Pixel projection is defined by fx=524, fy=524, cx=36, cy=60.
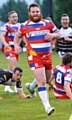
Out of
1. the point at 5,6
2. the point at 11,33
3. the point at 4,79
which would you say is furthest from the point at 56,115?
the point at 5,6

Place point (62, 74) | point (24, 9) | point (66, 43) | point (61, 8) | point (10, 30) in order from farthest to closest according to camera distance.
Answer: point (24, 9) → point (61, 8) → point (66, 43) → point (10, 30) → point (62, 74)

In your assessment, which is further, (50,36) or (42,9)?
(42,9)

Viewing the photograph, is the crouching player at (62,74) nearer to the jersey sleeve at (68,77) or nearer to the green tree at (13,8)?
the jersey sleeve at (68,77)

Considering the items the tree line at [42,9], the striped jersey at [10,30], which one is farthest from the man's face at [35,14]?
the tree line at [42,9]

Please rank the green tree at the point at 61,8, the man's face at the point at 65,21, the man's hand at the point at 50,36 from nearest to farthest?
the man's hand at the point at 50,36
the man's face at the point at 65,21
the green tree at the point at 61,8

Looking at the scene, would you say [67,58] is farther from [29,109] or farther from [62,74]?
[29,109]

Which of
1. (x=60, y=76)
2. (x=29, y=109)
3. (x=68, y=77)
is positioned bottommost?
(x=29, y=109)

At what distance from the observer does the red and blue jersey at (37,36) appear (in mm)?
9078

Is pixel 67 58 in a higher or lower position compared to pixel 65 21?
higher

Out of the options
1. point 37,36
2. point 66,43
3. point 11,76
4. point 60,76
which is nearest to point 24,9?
point 66,43

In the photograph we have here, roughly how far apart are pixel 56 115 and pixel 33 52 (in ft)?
3.81

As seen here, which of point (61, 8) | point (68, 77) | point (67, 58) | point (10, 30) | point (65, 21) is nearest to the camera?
point (68, 77)

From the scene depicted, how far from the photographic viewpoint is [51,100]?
11.0 meters

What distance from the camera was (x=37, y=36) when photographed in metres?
9.07
